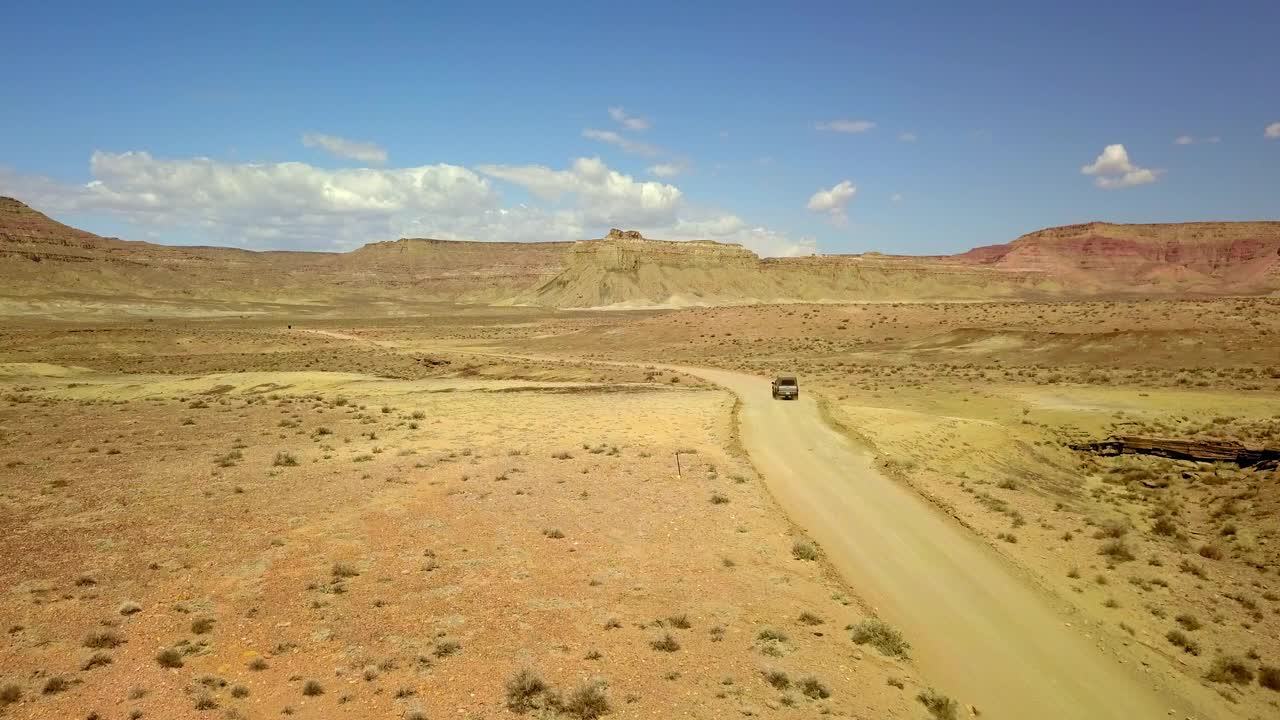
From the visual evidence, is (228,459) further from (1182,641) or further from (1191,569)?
(1191,569)

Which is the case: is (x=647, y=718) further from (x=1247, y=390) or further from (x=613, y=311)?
(x=613, y=311)

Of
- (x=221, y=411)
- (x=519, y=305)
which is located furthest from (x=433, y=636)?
(x=519, y=305)

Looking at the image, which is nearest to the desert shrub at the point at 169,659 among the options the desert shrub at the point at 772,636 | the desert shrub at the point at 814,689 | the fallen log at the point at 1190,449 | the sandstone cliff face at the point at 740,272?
the desert shrub at the point at 772,636

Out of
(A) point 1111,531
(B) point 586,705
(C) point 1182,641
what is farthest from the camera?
(A) point 1111,531

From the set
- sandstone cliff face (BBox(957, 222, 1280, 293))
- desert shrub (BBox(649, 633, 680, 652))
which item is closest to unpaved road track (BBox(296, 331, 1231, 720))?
desert shrub (BBox(649, 633, 680, 652))

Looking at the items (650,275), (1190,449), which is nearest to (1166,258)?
(650,275)

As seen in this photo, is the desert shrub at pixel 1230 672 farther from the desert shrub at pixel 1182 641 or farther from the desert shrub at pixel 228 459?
the desert shrub at pixel 228 459

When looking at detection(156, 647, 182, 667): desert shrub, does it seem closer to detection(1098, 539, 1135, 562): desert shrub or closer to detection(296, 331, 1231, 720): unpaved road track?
detection(296, 331, 1231, 720): unpaved road track
